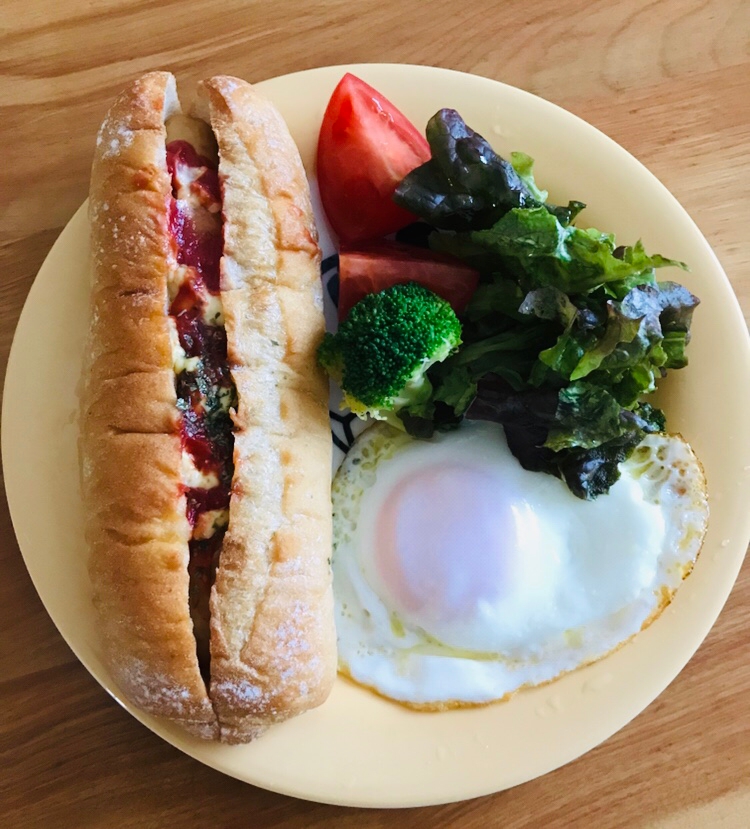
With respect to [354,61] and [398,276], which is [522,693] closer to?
[398,276]

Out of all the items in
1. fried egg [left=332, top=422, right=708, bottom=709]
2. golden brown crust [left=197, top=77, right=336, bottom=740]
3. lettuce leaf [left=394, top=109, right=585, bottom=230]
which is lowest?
fried egg [left=332, top=422, right=708, bottom=709]

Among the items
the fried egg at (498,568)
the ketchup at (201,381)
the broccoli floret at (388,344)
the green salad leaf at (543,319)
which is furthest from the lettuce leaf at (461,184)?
the fried egg at (498,568)

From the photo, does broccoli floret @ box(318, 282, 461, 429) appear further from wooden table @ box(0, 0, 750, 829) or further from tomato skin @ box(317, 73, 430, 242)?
wooden table @ box(0, 0, 750, 829)

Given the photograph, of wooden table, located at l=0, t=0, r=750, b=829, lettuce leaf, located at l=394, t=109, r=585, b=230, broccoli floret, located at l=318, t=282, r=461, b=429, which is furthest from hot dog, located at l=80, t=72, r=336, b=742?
wooden table, located at l=0, t=0, r=750, b=829

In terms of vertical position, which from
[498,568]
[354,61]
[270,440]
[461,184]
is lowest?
[498,568]

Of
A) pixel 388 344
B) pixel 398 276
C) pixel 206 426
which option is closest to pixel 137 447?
pixel 206 426

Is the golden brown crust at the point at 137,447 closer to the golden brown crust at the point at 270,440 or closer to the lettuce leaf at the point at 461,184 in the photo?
the golden brown crust at the point at 270,440

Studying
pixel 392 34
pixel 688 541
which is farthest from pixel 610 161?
pixel 688 541
